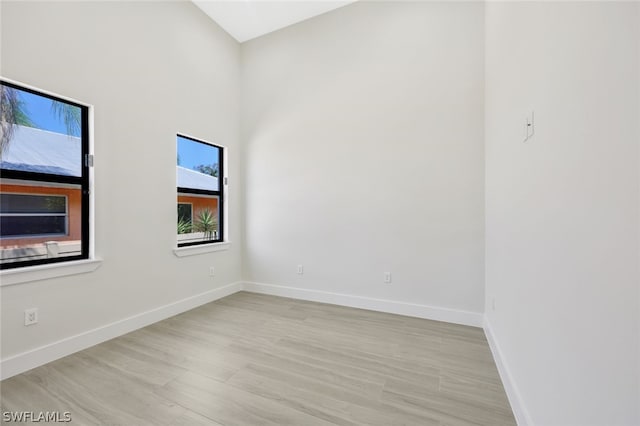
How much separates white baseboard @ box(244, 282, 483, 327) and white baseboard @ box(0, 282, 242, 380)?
33.7 inches

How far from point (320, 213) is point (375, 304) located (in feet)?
4.19

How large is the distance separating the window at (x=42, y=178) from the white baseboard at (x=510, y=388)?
3235 millimetres

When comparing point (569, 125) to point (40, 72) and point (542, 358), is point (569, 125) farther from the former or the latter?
point (40, 72)

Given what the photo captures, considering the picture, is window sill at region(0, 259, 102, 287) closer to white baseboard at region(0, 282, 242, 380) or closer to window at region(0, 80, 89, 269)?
window at region(0, 80, 89, 269)

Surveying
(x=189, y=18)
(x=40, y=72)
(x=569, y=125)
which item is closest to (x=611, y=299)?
(x=569, y=125)

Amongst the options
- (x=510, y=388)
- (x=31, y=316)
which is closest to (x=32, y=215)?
(x=31, y=316)

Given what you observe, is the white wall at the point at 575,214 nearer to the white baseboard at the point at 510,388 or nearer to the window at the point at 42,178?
the white baseboard at the point at 510,388

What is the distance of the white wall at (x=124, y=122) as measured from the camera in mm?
1975

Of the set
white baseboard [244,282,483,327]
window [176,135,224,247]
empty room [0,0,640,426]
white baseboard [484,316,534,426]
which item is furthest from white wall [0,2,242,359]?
white baseboard [484,316,534,426]

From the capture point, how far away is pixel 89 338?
7.43 ft

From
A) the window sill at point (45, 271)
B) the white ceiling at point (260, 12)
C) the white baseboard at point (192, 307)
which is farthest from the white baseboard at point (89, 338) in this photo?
the white ceiling at point (260, 12)

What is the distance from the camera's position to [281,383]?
1.79 meters

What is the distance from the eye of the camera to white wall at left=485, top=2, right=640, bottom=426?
0.66 metres

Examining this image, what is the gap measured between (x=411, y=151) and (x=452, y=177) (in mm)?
510
